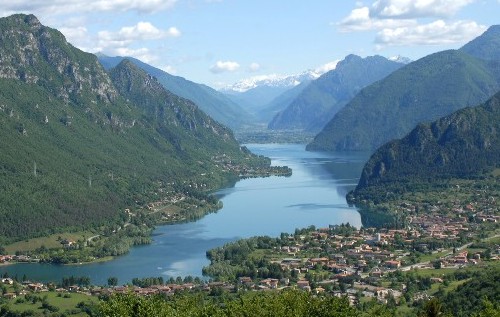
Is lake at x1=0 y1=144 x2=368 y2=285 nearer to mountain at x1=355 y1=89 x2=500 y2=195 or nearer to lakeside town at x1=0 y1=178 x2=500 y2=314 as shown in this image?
lakeside town at x1=0 y1=178 x2=500 y2=314

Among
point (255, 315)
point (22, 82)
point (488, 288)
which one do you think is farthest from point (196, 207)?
point (255, 315)

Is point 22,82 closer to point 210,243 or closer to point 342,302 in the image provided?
point 210,243

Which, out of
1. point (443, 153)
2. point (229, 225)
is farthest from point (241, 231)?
point (443, 153)

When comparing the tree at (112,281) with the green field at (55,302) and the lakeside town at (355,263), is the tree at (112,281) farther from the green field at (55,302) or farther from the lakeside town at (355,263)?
the green field at (55,302)

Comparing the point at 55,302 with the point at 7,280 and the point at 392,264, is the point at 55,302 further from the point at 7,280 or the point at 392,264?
the point at 392,264

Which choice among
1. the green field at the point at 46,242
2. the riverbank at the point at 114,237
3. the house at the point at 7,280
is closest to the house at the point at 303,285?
the house at the point at 7,280

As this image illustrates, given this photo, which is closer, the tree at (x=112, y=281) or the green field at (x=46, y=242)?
the tree at (x=112, y=281)
